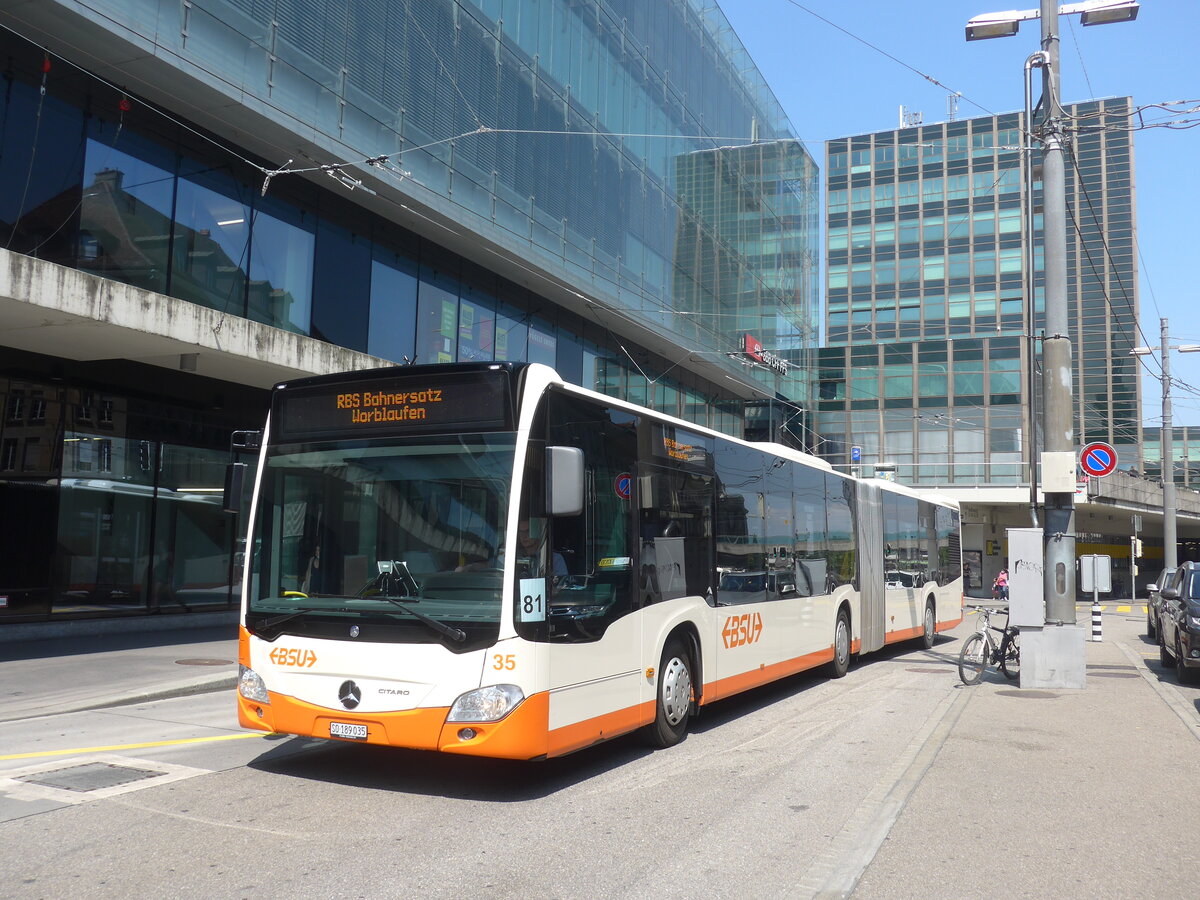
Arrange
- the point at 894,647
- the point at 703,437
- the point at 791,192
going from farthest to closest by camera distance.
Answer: the point at 791,192 → the point at 894,647 → the point at 703,437

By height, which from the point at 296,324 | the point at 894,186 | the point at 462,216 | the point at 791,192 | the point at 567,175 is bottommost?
the point at 296,324

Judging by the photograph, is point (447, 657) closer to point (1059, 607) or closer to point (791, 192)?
point (1059, 607)

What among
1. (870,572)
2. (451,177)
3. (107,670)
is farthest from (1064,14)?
(107,670)

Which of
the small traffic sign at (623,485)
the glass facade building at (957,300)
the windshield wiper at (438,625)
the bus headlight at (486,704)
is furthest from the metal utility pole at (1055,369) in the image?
the windshield wiper at (438,625)

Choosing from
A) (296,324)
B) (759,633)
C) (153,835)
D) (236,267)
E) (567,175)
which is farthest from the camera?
(567,175)

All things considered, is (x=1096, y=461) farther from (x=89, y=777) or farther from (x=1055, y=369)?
(x=89, y=777)

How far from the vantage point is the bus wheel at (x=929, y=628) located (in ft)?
65.5

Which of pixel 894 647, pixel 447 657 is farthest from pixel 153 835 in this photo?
pixel 894 647

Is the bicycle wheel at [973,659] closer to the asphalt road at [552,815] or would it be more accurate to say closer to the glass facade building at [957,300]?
the asphalt road at [552,815]

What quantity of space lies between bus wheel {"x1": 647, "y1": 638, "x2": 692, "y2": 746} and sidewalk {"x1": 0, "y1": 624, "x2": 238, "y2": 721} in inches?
241

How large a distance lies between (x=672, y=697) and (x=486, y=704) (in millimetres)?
2679

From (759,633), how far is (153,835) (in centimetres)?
672

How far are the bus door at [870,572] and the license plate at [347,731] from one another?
10.2 metres

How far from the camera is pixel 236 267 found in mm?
17859
